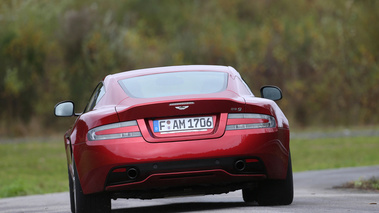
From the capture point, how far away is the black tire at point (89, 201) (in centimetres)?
895

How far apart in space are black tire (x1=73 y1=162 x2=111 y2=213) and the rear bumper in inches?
7.5

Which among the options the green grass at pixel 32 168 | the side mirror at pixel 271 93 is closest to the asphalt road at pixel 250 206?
the side mirror at pixel 271 93

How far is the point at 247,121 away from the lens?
855 centimetres

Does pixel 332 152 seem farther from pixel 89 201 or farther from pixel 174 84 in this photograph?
pixel 89 201

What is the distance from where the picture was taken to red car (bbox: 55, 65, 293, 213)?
8375 mm

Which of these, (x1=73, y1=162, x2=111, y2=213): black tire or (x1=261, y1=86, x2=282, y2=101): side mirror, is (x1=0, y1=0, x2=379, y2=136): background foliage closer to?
(x1=261, y1=86, x2=282, y2=101): side mirror

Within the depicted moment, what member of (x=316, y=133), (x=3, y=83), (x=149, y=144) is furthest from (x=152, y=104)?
(x=3, y=83)

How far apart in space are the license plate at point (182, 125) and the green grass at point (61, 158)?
10377mm

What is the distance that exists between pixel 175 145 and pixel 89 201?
1.16 m

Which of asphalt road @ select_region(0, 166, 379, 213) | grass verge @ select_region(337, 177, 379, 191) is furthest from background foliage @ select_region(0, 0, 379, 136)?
grass verge @ select_region(337, 177, 379, 191)

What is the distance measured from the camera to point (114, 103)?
29.3 feet

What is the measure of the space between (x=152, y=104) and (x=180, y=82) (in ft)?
2.77

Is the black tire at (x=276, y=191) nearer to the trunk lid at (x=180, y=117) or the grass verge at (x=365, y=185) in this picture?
the trunk lid at (x=180, y=117)

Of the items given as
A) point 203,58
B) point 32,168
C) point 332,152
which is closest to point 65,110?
point 32,168
